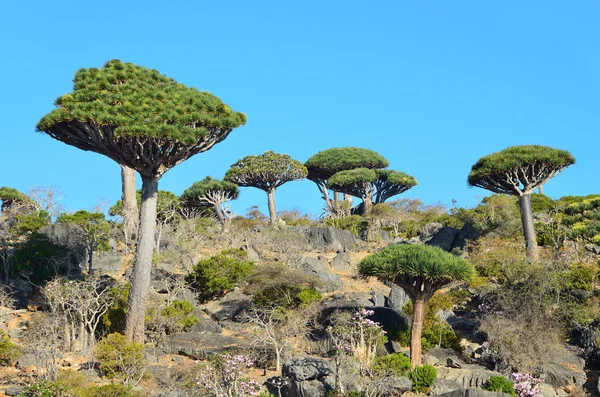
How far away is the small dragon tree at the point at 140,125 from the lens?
18594 millimetres

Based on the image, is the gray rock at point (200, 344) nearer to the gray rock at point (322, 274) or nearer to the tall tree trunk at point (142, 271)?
the tall tree trunk at point (142, 271)

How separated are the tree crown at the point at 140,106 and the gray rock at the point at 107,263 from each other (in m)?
8.13

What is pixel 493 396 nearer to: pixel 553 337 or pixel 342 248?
pixel 553 337

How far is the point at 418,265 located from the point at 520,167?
1116 cm

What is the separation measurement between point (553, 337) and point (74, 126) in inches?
558

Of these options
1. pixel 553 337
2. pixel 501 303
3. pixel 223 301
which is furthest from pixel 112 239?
pixel 553 337

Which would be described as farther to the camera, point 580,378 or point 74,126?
point 74,126

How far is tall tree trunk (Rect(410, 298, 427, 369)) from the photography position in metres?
17.7

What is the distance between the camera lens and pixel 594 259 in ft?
85.7

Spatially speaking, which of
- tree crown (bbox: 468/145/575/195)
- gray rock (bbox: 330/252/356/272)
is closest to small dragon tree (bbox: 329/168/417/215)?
gray rock (bbox: 330/252/356/272)

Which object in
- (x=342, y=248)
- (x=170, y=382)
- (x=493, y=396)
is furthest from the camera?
(x=342, y=248)

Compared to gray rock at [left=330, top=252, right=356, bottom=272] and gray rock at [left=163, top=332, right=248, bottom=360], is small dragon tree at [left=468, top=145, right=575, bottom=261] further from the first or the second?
gray rock at [left=163, top=332, right=248, bottom=360]

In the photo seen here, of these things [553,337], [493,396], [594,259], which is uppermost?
[594,259]

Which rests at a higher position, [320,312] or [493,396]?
[320,312]
